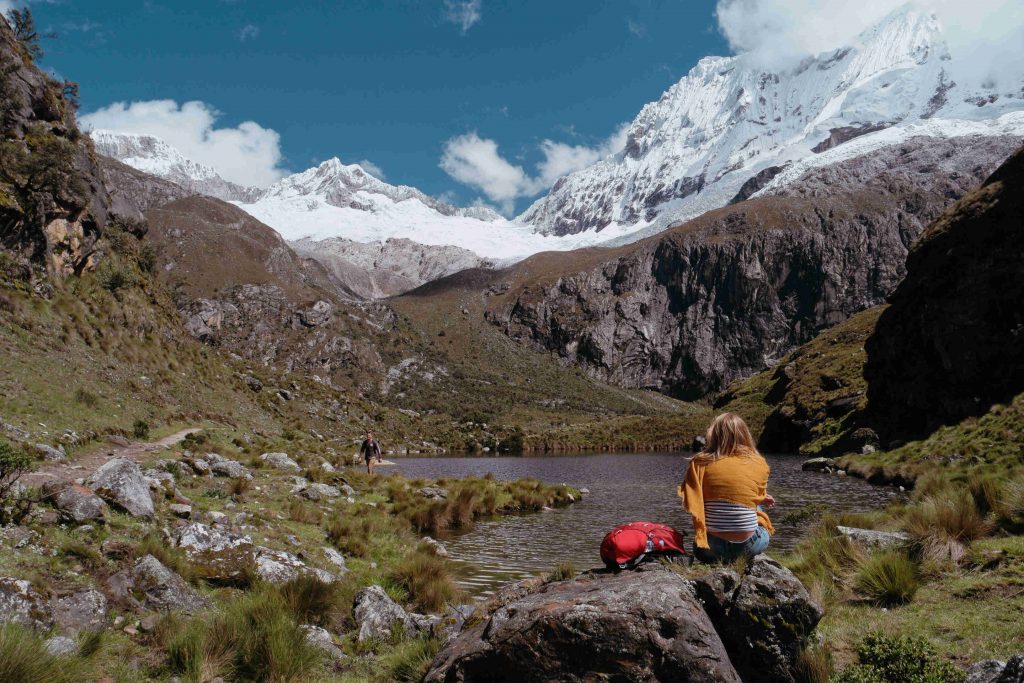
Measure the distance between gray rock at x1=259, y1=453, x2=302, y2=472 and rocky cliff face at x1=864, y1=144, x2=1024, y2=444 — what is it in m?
48.8

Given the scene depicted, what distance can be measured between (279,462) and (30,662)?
65.4 ft

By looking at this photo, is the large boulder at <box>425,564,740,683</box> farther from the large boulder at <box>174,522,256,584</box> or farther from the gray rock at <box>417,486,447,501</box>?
the gray rock at <box>417,486,447,501</box>

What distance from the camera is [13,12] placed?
120ft

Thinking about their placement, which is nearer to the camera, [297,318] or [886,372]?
[886,372]

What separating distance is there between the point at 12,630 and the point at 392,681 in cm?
420

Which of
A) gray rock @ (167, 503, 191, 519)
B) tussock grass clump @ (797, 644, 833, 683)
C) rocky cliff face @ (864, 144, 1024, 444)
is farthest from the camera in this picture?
rocky cliff face @ (864, 144, 1024, 444)

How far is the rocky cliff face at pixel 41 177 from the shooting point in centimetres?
2620

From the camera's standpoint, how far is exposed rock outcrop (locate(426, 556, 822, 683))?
209 inches

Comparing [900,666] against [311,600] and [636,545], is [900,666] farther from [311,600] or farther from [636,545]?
[311,600]

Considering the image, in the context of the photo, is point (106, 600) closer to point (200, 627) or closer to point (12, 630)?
point (200, 627)

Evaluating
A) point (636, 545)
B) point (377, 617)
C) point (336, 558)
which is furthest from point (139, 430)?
point (636, 545)

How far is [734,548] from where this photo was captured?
7.50 meters

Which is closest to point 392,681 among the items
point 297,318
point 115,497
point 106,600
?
point 106,600

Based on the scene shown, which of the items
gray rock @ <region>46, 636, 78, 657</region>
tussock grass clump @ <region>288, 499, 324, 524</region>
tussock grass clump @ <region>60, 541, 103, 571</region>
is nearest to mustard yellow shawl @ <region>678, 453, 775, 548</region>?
gray rock @ <region>46, 636, 78, 657</region>
